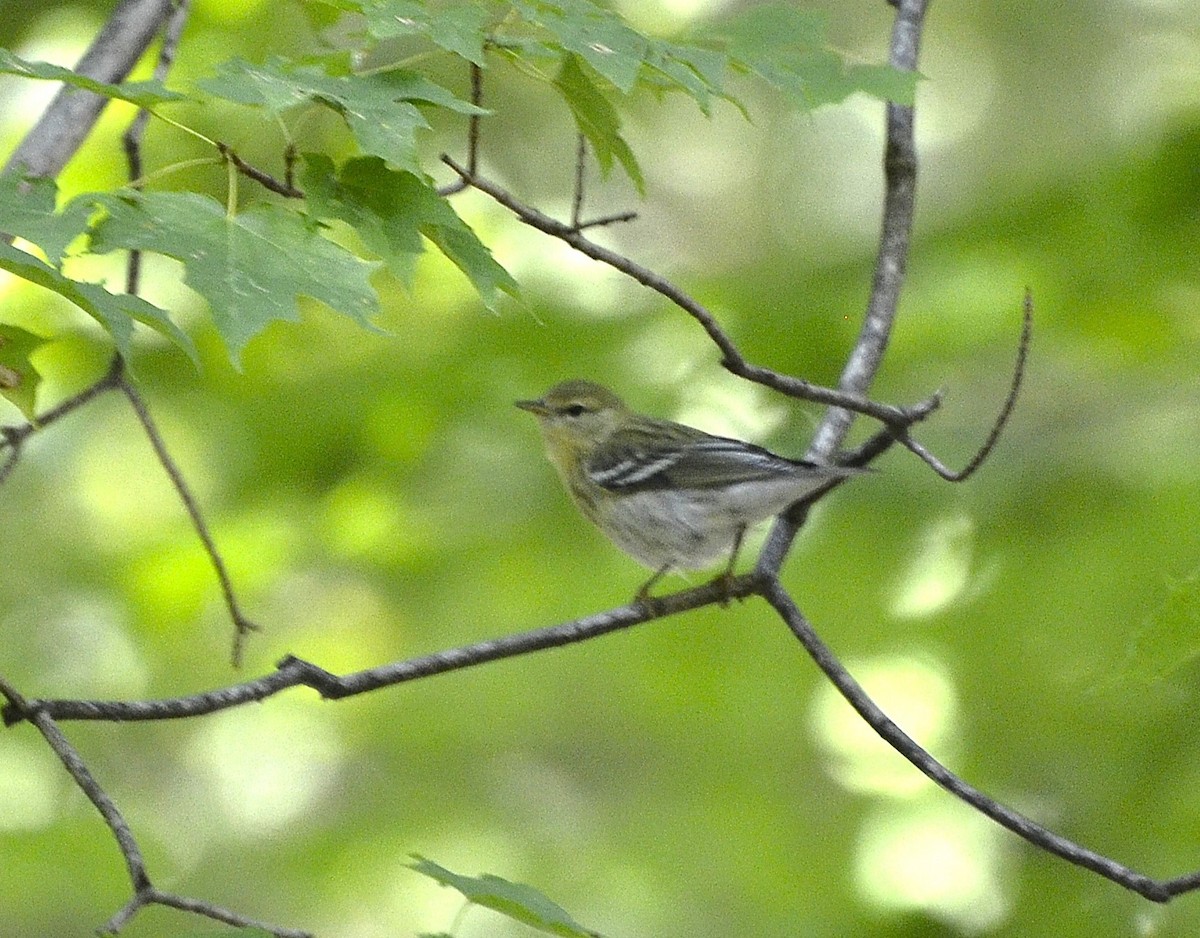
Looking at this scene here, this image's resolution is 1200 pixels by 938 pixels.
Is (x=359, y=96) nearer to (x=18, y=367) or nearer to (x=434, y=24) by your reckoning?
(x=434, y=24)

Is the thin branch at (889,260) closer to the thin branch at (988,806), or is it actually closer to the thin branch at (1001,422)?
the thin branch at (1001,422)

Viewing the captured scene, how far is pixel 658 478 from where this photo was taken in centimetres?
394

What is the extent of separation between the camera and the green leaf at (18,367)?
222 cm

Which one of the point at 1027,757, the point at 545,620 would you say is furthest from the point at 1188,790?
the point at 545,620

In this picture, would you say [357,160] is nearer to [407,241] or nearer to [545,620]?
[407,241]

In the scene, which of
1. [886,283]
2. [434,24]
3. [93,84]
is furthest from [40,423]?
[886,283]

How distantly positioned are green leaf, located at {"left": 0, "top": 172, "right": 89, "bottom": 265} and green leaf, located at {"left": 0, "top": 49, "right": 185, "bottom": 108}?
0.57 feet

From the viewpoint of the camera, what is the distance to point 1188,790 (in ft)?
9.47

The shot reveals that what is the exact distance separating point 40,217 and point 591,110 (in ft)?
3.03

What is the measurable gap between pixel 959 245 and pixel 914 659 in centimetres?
119

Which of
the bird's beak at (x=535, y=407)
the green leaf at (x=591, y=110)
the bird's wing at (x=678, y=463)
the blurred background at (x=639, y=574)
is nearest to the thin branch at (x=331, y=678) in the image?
the green leaf at (x=591, y=110)

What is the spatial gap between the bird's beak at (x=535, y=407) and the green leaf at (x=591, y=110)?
5.63 ft

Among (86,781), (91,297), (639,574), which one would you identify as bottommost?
(86,781)

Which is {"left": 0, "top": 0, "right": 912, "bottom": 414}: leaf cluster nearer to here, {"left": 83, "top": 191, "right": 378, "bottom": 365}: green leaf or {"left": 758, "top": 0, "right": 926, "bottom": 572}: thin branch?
{"left": 83, "top": 191, "right": 378, "bottom": 365}: green leaf
